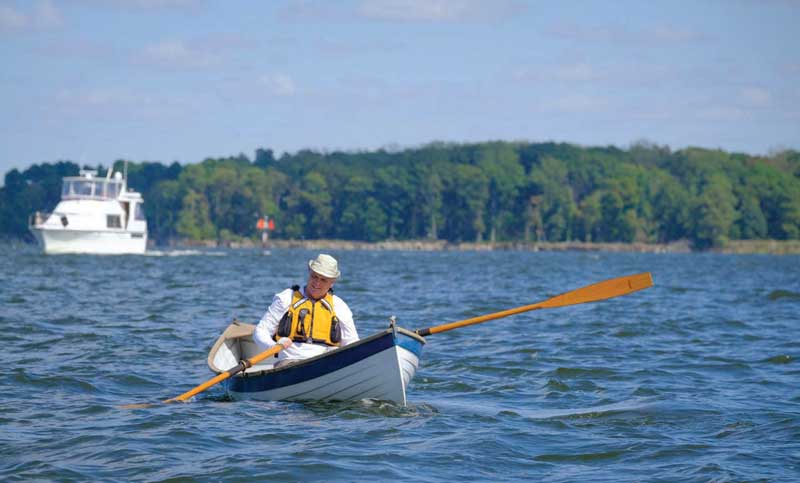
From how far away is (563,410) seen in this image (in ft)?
45.3

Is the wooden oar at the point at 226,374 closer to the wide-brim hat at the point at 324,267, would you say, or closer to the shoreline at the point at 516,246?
the wide-brim hat at the point at 324,267

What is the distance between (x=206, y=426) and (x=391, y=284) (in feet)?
110

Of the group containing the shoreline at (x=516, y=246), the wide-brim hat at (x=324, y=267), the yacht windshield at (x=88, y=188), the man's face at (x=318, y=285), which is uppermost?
the yacht windshield at (x=88, y=188)

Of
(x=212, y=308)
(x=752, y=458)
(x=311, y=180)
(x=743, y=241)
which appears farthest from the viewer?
(x=311, y=180)

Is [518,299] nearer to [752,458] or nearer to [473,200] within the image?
[752,458]

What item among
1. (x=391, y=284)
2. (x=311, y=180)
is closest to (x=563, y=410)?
(x=391, y=284)

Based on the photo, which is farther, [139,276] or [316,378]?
[139,276]

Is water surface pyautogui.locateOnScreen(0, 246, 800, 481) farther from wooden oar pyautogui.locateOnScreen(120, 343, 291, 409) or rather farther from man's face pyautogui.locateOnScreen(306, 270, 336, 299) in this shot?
man's face pyautogui.locateOnScreen(306, 270, 336, 299)

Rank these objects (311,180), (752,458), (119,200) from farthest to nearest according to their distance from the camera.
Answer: (311,180)
(119,200)
(752,458)

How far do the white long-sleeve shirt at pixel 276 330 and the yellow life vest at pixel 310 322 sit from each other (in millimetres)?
53

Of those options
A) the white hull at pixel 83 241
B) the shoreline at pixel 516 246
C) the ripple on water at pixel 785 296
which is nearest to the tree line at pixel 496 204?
the shoreline at pixel 516 246

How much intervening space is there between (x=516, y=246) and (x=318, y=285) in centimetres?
16551

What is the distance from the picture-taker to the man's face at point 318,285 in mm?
13148

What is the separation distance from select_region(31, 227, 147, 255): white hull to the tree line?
110 meters
